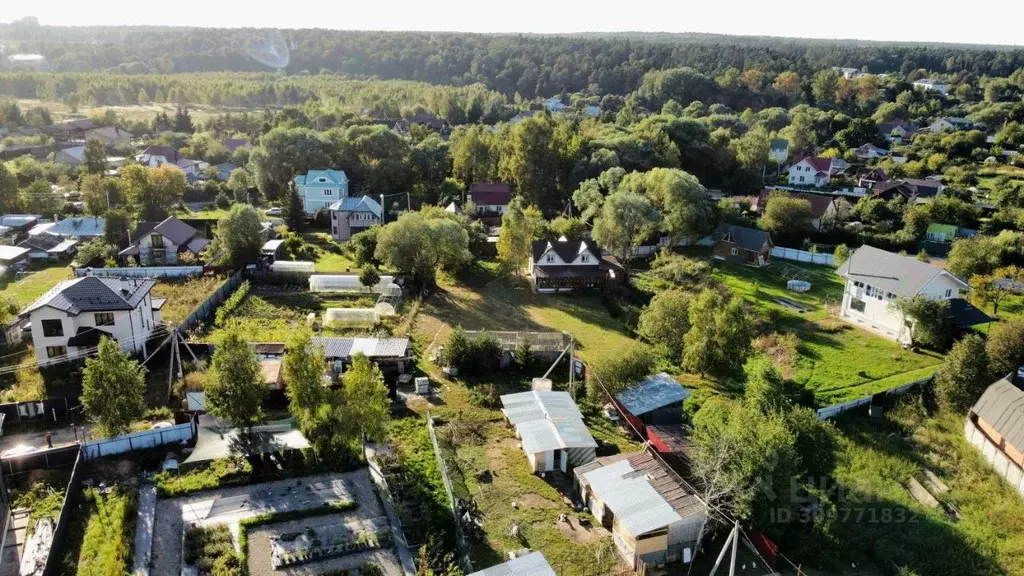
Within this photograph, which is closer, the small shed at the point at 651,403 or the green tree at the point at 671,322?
the small shed at the point at 651,403

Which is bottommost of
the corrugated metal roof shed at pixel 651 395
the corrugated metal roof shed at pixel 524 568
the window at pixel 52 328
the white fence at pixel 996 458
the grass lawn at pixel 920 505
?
the grass lawn at pixel 920 505

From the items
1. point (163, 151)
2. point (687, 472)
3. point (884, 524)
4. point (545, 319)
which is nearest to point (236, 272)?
point (545, 319)

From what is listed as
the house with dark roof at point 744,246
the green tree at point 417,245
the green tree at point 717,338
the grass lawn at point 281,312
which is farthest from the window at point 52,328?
the house with dark roof at point 744,246

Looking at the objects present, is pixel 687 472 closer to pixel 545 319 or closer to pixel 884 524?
pixel 884 524

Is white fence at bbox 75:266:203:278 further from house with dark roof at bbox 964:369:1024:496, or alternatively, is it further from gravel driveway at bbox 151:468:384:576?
house with dark roof at bbox 964:369:1024:496

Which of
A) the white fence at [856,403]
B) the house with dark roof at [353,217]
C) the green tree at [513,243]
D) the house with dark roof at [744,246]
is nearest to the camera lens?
the white fence at [856,403]

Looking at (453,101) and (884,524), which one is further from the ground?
(453,101)

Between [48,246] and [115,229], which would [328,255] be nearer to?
[115,229]

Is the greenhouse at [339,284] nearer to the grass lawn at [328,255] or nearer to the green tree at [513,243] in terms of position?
the grass lawn at [328,255]
